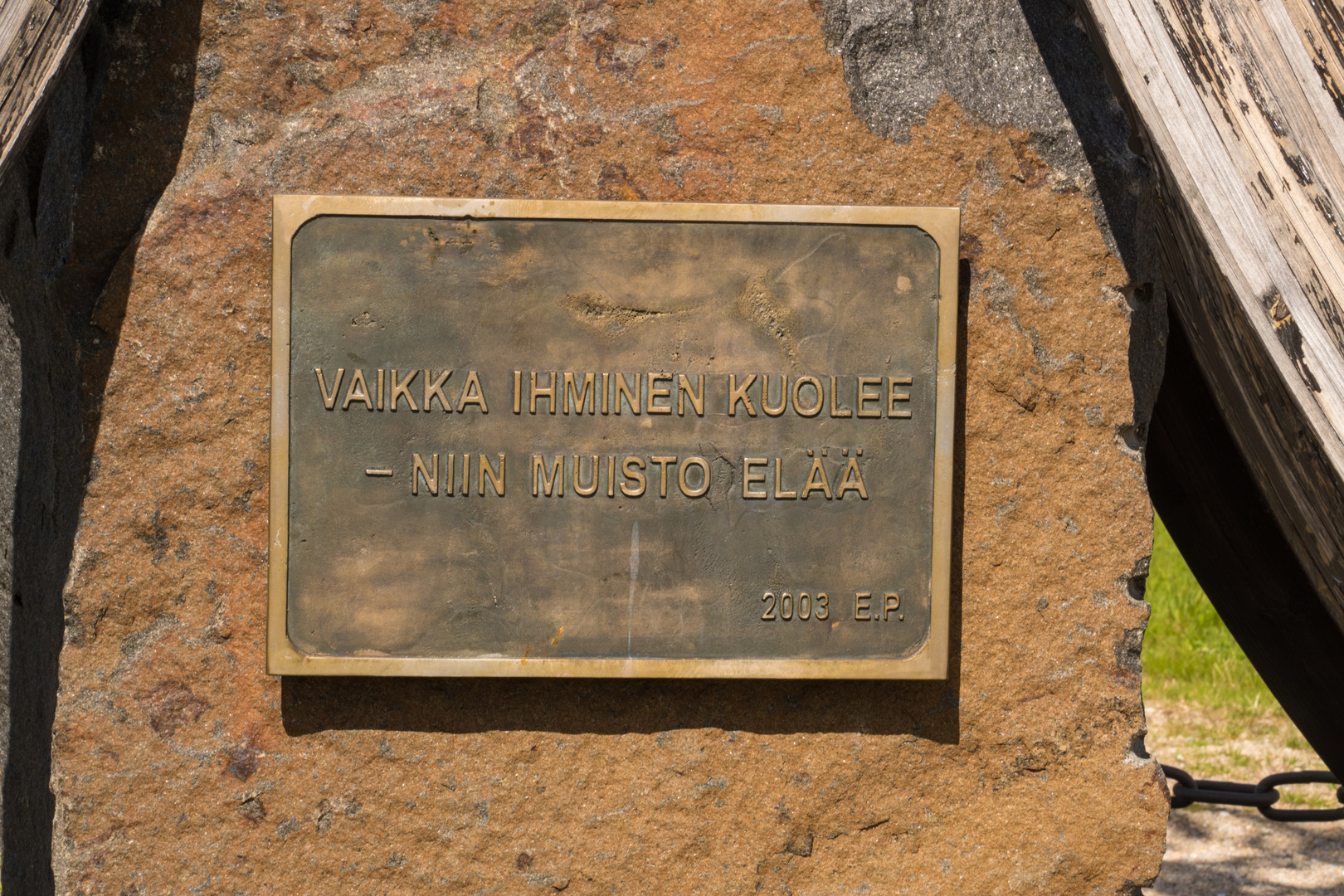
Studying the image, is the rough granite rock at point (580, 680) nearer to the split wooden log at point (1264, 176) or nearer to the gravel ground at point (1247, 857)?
the split wooden log at point (1264, 176)

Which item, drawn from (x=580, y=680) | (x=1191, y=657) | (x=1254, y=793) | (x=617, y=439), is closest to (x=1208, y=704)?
(x=1191, y=657)

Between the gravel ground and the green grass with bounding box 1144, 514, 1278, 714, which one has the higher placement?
the green grass with bounding box 1144, 514, 1278, 714

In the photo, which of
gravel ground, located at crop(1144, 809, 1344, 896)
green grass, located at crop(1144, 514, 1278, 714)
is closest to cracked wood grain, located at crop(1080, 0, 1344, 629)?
gravel ground, located at crop(1144, 809, 1344, 896)

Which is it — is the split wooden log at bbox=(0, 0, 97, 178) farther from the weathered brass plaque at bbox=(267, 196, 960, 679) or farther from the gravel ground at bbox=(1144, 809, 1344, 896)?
the gravel ground at bbox=(1144, 809, 1344, 896)

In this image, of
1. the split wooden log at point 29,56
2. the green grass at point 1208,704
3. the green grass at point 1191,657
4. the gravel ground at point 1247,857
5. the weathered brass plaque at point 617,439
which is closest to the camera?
the split wooden log at point 29,56

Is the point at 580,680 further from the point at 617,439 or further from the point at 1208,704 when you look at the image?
the point at 1208,704

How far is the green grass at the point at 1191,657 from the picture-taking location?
5.50 m

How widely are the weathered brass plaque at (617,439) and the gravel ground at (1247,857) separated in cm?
250

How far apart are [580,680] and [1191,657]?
15.9 feet

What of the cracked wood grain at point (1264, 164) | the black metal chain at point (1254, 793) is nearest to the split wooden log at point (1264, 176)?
the cracked wood grain at point (1264, 164)

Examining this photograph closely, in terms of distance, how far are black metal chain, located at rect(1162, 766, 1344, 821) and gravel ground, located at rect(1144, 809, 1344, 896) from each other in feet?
2.90

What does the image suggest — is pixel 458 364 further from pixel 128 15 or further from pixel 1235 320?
pixel 1235 320

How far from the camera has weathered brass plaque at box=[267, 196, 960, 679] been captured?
82.0 inches

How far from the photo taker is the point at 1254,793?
9.78ft
